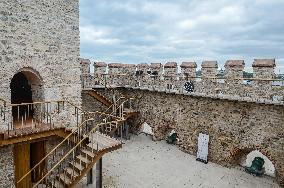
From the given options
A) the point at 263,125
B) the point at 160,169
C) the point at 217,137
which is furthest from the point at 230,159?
the point at 160,169

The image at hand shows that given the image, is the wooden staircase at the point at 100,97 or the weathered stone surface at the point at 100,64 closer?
the wooden staircase at the point at 100,97

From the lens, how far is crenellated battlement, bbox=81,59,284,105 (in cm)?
1212

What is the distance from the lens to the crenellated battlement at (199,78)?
1212 centimetres

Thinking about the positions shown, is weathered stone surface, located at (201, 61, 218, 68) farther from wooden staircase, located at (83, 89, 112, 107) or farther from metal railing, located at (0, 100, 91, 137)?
wooden staircase, located at (83, 89, 112, 107)

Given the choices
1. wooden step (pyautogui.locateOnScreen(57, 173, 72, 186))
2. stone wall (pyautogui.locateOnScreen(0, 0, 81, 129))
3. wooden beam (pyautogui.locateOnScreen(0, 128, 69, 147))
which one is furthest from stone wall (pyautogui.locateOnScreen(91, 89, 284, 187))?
wooden step (pyautogui.locateOnScreen(57, 173, 72, 186))

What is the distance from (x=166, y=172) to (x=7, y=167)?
289 inches

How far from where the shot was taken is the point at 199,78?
568 inches

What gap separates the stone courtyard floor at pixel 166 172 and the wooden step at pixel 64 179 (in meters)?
2.40

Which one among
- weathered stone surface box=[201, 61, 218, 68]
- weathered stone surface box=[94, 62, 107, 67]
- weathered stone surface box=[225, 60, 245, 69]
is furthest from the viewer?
weathered stone surface box=[94, 62, 107, 67]

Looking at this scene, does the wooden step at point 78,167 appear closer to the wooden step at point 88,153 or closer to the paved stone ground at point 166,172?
the wooden step at point 88,153

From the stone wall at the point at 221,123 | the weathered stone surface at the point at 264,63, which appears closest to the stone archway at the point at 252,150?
the stone wall at the point at 221,123

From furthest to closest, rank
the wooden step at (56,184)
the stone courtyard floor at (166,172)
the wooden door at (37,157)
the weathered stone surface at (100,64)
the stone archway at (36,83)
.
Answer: the weathered stone surface at (100,64) → the stone courtyard floor at (166,172) → the wooden door at (37,157) → the stone archway at (36,83) → the wooden step at (56,184)

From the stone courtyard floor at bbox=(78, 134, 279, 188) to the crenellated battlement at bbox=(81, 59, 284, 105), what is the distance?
3.89m

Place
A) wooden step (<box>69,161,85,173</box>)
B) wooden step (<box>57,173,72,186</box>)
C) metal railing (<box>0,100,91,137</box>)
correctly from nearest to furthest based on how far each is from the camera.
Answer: metal railing (<box>0,100,91,137</box>) → wooden step (<box>57,173,72,186</box>) → wooden step (<box>69,161,85,173</box>)
